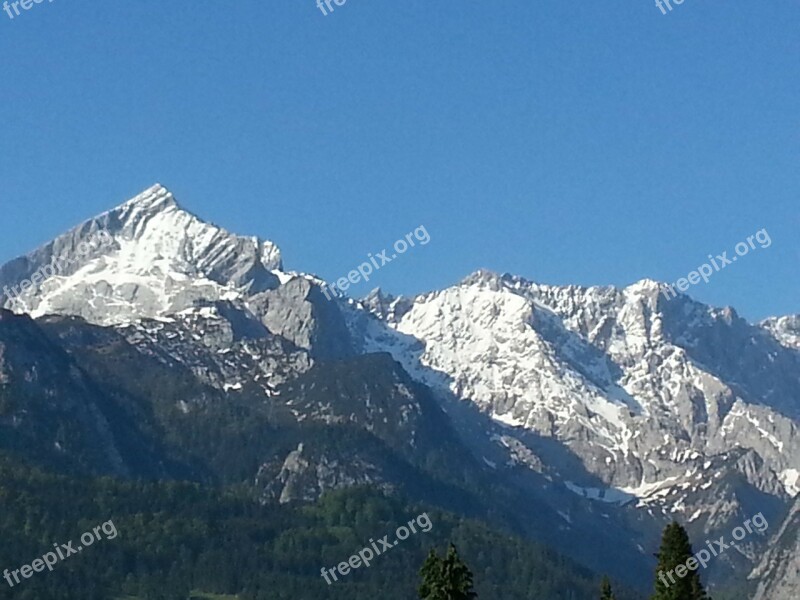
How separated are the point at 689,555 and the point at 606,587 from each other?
10190mm

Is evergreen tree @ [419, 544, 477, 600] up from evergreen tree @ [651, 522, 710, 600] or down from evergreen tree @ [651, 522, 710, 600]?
up

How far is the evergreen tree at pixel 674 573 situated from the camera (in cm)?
10131

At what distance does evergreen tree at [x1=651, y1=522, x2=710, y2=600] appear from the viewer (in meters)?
101

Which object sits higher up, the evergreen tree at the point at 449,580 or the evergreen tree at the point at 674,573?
the evergreen tree at the point at 449,580

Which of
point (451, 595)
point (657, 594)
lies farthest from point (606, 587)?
point (451, 595)

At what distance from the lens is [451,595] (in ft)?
321

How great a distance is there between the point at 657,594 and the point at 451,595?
14733mm

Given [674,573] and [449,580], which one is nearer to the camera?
[449,580]

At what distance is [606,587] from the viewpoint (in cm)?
11069

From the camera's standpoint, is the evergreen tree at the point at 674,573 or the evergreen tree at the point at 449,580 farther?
the evergreen tree at the point at 674,573

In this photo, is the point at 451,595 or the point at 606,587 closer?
the point at 451,595

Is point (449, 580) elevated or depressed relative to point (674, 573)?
elevated

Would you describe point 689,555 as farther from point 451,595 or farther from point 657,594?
point 451,595

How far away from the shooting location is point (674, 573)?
101250 millimetres
